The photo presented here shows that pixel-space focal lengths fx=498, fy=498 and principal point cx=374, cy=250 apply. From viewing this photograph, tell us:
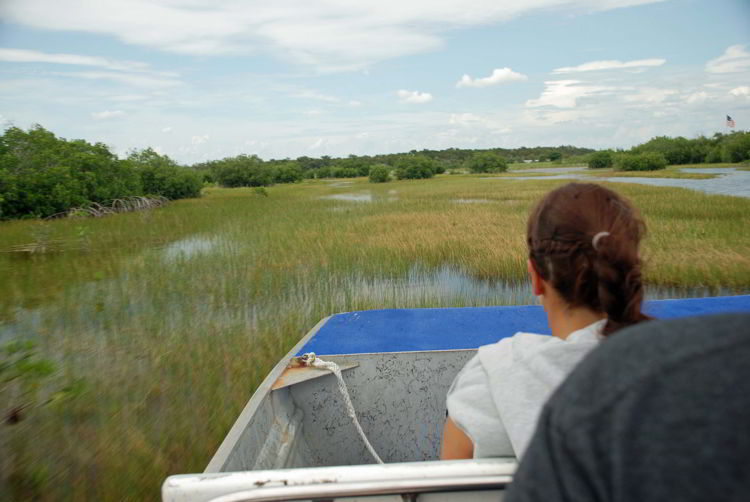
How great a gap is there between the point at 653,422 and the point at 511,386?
2.03 ft

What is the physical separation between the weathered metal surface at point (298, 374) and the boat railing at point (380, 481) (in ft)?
4.23

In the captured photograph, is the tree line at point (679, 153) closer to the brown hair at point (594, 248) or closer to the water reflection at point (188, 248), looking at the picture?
the water reflection at point (188, 248)

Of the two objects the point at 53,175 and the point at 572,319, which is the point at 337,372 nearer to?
the point at 572,319

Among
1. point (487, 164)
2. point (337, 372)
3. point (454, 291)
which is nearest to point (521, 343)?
point (337, 372)

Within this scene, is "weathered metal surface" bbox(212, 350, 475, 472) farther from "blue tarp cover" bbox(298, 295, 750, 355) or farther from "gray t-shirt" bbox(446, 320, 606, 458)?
"gray t-shirt" bbox(446, 320, 606, 458)

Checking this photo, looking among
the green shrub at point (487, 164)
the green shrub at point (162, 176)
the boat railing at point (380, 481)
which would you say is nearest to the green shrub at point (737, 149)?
the green shrub at point (487, 164)

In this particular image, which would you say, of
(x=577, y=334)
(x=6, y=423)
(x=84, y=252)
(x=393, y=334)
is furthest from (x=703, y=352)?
(x=84, y=252)

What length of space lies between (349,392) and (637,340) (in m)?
2.28

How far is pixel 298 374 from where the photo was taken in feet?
8.08

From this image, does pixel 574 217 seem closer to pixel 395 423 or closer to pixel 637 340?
pixel 637 340

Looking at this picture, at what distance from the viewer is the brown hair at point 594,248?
Answer: 1.00 metres

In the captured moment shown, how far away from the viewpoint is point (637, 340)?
47 cm

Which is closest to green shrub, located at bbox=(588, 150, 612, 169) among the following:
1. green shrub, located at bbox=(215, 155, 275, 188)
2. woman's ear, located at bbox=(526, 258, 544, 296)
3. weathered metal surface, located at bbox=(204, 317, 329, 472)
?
green shrub, located at bbox=(215, 155, 275, 188)

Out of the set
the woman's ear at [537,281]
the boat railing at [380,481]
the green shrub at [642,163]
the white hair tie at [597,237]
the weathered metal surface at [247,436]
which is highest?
the green shrub at [642,163]
